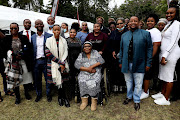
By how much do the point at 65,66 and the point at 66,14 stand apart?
25149mm

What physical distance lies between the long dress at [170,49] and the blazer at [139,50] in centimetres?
45

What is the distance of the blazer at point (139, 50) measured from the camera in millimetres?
2848

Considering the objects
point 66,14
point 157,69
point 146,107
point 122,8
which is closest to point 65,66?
point 146,107

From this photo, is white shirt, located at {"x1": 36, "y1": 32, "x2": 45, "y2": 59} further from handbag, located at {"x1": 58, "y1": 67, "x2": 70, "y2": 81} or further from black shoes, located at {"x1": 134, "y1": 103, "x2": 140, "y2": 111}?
black shoes, located at {"x1": 134, "y1": 103, "x2": 140, "y2": 111}

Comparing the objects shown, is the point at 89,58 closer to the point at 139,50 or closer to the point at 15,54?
the point at 139,50

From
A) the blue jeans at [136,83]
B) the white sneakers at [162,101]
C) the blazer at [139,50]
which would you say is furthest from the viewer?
the white sneakers at [162,101]

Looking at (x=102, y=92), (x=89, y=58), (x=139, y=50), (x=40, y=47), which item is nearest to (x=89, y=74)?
(x=89, y=58)

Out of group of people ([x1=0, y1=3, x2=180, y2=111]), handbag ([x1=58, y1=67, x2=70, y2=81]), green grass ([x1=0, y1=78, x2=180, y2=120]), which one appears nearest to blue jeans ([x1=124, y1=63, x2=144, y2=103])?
group of people ([x1=0, y1=3, x2=180, y2=111])

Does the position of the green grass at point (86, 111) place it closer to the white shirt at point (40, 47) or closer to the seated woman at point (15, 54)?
the seated woman at point (15, 54)

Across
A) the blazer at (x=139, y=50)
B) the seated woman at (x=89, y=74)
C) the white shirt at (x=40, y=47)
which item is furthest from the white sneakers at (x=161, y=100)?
the white shirt at (x=40, y=47)

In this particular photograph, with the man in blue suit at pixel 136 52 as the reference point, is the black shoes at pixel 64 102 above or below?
below

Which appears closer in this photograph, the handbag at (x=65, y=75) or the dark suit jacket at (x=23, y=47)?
the dark suit jacket at (x=23, y=47)

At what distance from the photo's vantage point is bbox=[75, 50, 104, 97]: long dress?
316 centimetres

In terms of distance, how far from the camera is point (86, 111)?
309cm
